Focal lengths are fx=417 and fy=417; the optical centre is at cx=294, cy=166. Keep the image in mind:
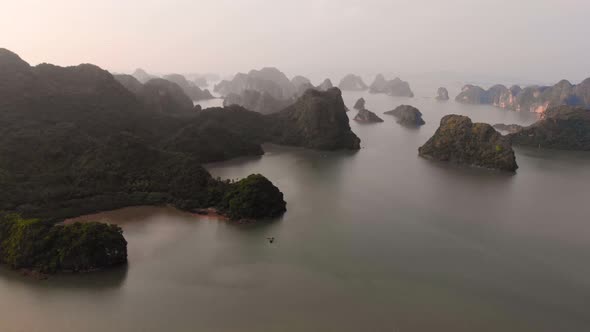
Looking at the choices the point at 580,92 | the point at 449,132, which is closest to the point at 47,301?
the point at 449,132

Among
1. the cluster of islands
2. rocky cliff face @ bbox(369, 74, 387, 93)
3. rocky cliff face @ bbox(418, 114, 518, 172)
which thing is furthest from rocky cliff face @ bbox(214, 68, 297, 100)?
rocky cliff face @ bbox(418, 114, 518, 172)

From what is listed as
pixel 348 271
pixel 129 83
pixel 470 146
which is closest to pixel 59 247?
pixel 348 271

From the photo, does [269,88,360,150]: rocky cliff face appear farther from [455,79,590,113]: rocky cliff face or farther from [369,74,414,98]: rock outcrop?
[369,74,414,98]: rock outcrop

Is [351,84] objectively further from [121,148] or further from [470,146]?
[121,148]

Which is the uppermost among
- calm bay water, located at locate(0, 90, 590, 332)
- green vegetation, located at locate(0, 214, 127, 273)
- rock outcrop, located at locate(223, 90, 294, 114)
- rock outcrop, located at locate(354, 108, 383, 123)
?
rock outcrop, located at locate(223, 90, 294, 114)

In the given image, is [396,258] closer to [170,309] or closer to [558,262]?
[558,262]

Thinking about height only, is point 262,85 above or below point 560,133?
above
